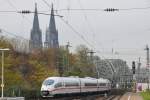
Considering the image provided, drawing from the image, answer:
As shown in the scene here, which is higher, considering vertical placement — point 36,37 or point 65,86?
point 36,37

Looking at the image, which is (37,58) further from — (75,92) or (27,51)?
(75,92)

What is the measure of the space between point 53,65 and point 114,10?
314ft

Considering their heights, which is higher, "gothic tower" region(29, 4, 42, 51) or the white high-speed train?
"gothic tower" region(29, 4, 42, 51)

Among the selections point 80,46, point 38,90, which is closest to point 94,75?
point 80,46

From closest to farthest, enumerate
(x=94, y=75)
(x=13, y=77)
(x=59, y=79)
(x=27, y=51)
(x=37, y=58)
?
(x=59, y=79) → (x=13, y=77) → (x=37, y=58) → (x=27, y=51) → (x=94, y=75)

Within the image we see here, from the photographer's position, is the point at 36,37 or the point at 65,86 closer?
the point at 65,86

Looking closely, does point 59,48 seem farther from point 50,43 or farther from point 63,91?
point 63,91

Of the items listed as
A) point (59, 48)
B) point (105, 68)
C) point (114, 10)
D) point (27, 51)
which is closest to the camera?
point (114, 10)

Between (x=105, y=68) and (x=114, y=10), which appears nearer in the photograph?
(x=114, y=10)

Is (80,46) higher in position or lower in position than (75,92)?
higher

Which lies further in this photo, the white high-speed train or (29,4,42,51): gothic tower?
(29,4,42,51): gothic tower

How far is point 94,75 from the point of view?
15750cm

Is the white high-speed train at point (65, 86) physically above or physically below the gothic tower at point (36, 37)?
below

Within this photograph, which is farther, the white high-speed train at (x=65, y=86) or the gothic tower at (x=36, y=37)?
the gothic tower at (x=36, y=37)
